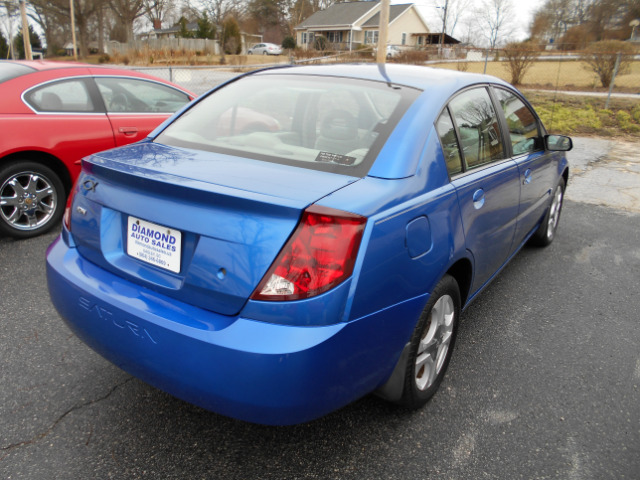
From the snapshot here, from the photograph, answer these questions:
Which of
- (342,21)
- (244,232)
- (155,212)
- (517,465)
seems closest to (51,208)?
(155,212)

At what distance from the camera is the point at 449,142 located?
7.89 feet

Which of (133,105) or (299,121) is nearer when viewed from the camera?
(299,121)

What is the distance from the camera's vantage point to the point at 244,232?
170cm

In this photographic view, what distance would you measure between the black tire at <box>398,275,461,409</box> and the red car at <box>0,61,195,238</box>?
3658 millimetres

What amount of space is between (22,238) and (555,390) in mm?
4300

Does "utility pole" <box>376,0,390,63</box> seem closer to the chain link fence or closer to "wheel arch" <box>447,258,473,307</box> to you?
the chain link fence

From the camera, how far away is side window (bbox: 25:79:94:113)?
175 inches

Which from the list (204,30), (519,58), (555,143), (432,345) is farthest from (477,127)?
(204,30)

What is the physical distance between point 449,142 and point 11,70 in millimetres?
4192

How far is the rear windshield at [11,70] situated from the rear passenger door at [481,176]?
3.97 meters

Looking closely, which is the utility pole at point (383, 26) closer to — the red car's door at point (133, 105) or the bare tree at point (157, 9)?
the red car's door at point (133, 105)

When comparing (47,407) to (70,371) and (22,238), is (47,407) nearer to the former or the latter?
(70,371)

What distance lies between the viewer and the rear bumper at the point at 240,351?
1.63m

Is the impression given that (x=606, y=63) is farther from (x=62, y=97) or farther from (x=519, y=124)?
(x=62, y=97)
